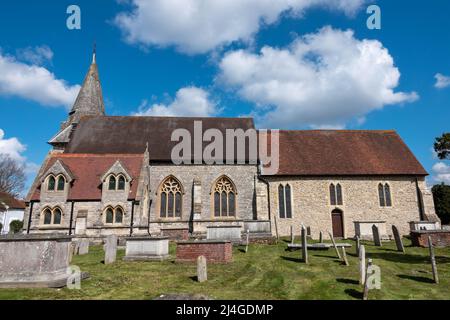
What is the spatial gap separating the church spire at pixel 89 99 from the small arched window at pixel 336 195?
78.9 feet

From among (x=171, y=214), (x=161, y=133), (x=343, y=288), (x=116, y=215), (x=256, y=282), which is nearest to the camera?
(x=343, y=288)

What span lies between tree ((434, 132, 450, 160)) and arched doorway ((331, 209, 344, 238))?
7.87 metres

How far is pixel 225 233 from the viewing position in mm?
17172

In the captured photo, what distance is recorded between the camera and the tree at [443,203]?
33.3 metres

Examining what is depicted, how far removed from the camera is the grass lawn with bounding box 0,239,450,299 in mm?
7320

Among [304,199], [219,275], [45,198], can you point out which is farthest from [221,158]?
[219,275]

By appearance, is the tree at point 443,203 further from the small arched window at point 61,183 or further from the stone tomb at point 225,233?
the small arched window at point 61,183

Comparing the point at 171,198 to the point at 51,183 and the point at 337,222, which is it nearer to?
the point at 51,183

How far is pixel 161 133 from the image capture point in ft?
86.9

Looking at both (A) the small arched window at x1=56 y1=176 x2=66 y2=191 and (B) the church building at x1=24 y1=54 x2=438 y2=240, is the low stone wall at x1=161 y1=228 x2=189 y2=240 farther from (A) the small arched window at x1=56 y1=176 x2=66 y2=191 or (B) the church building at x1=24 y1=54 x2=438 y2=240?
(A) the small arched window at x1=56 y1=176 x2=66 y2=191

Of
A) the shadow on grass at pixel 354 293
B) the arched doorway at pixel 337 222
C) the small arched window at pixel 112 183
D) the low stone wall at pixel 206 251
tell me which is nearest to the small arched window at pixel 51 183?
the small arched window at pixel 112 183

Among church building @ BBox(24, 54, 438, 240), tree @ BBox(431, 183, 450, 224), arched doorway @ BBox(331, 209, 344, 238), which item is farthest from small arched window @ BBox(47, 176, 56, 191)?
tree @ BBox(431, 183, 450, 224)
